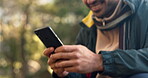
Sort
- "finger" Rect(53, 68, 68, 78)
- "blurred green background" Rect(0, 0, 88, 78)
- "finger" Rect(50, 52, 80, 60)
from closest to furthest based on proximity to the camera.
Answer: "finger" Rect(50, 52, 80, 60), "finger" Rect(53, 68, 68, 78), "blurred green background" Rect(0, 0, 88, 78)

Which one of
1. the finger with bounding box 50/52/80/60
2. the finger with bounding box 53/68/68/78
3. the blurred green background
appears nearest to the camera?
the finger with bounding box 50/52/80/60

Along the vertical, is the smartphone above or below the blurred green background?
above

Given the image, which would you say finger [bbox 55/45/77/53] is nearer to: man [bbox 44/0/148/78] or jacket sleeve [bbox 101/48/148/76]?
man [bbox 44/0/148/78]

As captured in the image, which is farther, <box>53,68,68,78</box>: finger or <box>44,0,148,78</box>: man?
<box>53,68,68,78</box>: finger

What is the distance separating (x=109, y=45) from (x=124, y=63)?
1.21 feet

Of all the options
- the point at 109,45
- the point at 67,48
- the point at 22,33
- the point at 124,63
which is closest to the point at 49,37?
the point at 67,48

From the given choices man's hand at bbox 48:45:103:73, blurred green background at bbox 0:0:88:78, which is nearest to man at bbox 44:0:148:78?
man's hand at bbox 48:45:103:73

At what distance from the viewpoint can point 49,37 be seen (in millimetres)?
1071

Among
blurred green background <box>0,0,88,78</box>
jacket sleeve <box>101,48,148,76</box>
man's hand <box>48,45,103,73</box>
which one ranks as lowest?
blurred green background <box>0,0,88,78</box>

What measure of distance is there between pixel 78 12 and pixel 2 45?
5.50 meters

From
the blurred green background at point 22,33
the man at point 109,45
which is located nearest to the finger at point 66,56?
the man at point 109,45

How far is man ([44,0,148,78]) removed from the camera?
3.21 ft

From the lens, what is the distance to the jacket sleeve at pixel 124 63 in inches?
39.9

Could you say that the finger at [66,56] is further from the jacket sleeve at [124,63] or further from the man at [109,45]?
the jacket sleeve at [124,63]
